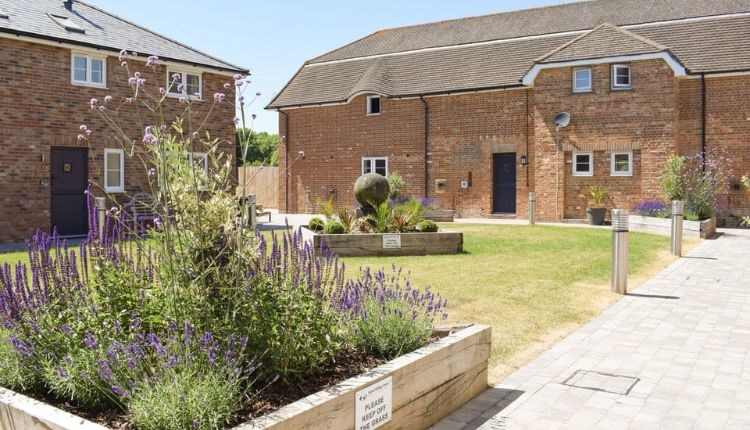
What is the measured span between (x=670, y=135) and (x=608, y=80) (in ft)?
9.39

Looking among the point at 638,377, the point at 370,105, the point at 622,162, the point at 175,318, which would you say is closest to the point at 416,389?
the point at 175,318

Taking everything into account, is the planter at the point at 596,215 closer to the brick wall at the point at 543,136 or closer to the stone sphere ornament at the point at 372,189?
the brick wall at the point at 543,136

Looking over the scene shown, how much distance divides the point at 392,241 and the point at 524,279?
3673mm

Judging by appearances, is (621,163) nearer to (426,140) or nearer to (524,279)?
(426,140)

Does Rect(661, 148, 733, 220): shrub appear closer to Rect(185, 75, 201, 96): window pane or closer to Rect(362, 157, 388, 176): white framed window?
Rect(362, 157, 388, 176): white framed window

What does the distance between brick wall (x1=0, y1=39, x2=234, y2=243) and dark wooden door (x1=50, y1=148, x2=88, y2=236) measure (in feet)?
0.83

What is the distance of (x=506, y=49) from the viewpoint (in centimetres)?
2673

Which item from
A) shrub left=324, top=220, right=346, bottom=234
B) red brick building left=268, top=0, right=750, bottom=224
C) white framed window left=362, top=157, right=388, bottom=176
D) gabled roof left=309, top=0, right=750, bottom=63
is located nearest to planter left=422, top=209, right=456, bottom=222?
red brick building left=268, top=0, right=750, bottom=224

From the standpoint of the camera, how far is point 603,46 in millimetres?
22766

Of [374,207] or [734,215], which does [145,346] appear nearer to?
[374,207]

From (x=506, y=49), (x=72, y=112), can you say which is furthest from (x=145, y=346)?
(x=506, y=49)

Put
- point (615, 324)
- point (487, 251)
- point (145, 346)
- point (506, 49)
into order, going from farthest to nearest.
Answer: point (506, 49)
point (487, 251)
point (615, 324)
point (145, 346)

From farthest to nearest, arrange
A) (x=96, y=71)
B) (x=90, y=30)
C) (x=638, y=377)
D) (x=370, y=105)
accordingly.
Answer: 1. (x=370, y=105)
2. (x=90, y=30)
3. (x=96, y=71)
4. (x=638, y=377)

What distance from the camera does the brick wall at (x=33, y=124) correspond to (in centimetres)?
1702
